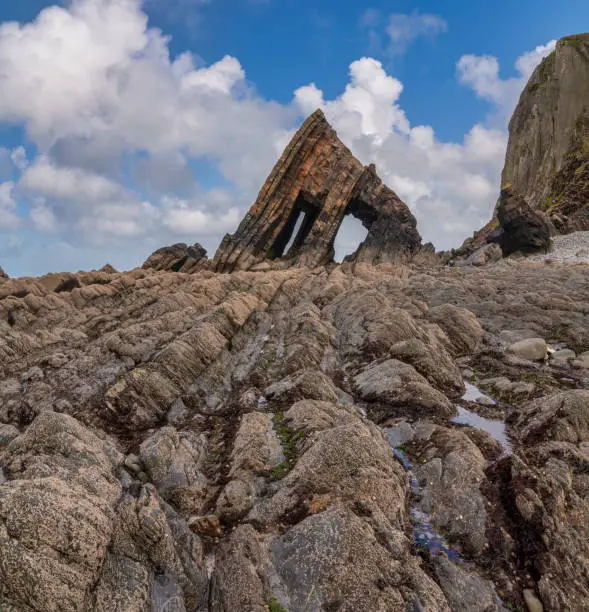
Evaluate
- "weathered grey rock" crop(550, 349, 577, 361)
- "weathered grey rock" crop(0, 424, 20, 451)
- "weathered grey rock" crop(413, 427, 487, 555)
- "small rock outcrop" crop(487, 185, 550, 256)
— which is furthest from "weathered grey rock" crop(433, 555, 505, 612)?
"small rock outcrop" crop(487, 185, 550, 256)

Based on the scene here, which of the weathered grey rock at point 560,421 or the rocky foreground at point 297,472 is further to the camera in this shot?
the weathered grey rock at point 560,421

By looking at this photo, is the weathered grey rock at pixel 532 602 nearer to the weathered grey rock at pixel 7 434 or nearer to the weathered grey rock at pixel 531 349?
the weathered grey rock at pixel 7 434

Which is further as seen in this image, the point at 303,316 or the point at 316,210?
the point at 316,210

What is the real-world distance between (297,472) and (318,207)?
267 feet

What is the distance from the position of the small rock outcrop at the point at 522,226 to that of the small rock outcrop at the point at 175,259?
60901 mm

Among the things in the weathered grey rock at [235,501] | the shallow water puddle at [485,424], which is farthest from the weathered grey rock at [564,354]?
the weathered grey rock at [235,501]

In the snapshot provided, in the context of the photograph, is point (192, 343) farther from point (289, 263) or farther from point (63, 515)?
point (289, 263)

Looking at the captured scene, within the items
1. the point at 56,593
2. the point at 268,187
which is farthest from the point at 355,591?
the point at 268,187

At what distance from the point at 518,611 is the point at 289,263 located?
73.9 m

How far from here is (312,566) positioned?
364 inches

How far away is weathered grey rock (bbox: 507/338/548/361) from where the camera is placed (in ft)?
84.4

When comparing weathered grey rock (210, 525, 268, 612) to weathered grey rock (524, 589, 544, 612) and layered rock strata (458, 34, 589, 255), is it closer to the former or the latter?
weathered grey rock (524, 589, 544, 612)

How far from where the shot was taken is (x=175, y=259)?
276 ft

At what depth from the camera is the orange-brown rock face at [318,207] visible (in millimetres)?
82688
